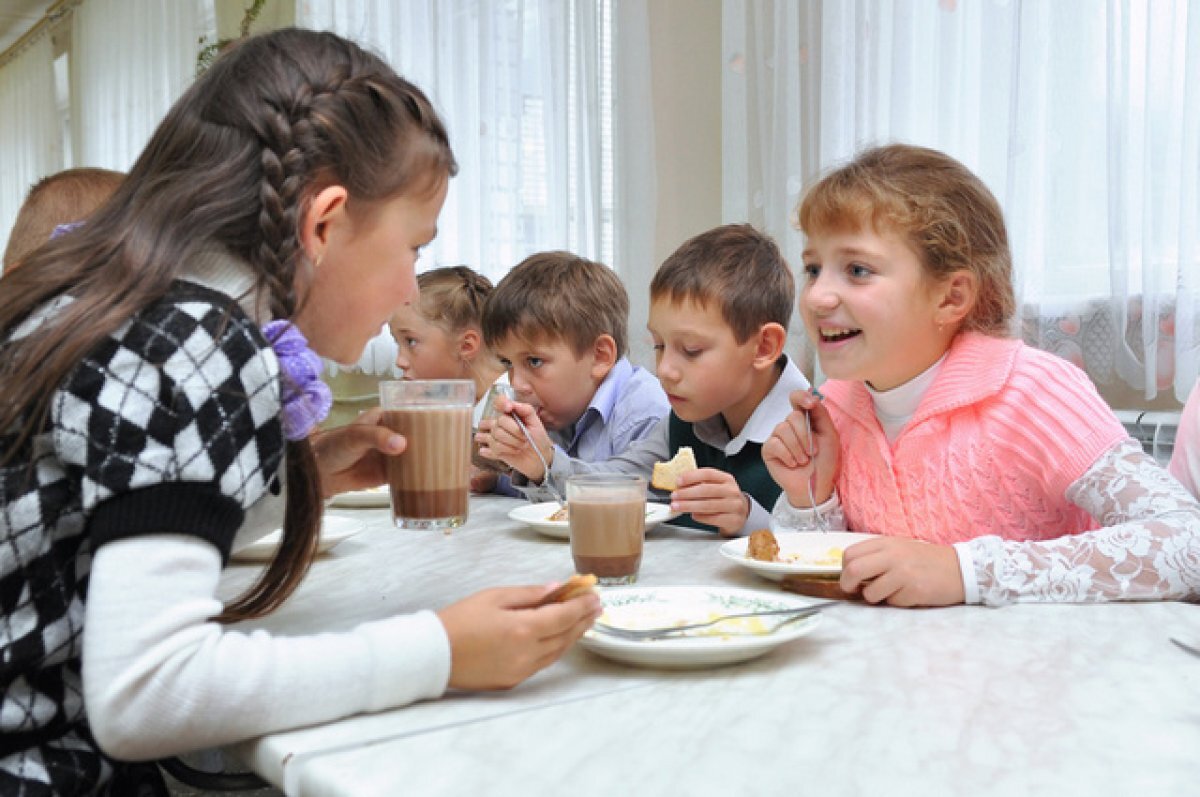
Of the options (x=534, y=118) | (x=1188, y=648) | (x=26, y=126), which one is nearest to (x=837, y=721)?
(x=1188, y=648)

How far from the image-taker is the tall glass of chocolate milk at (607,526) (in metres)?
1.35

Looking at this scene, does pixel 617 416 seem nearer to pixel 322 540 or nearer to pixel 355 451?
pixel 322 540

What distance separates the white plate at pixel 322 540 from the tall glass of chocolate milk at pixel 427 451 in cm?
13

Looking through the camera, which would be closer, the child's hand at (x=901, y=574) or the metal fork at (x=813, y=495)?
the child's hand at (x=901, y=574)

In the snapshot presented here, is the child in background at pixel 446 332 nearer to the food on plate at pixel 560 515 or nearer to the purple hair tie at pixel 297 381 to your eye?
the food on plate at pixel 560 515

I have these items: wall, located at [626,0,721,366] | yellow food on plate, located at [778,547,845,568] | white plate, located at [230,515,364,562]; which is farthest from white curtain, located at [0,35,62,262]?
yellow food on plate, located at [778,547,845,568]

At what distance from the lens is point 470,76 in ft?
13.8

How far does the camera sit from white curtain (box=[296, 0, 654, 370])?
3496 millimetres

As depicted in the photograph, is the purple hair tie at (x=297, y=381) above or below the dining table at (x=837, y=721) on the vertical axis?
above

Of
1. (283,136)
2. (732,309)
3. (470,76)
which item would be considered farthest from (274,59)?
(470,76)

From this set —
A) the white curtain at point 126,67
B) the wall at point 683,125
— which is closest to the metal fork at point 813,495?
the wall at point 683,125

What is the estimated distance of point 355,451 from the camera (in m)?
1.42

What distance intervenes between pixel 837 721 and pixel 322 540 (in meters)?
0.94

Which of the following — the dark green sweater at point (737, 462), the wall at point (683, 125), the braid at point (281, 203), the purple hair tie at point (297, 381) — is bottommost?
the dark green sweater at point (737, 462)
